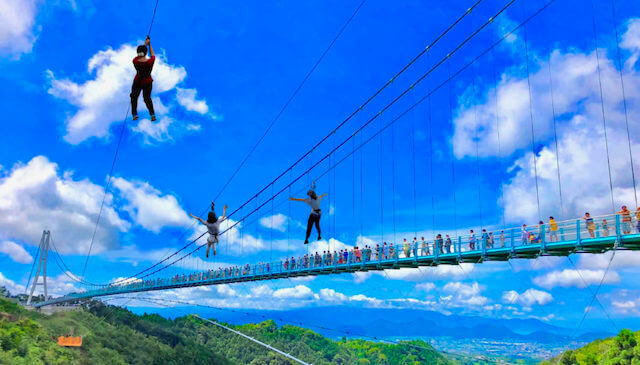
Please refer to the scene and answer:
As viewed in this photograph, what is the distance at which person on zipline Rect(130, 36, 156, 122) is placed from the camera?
33.6 ft

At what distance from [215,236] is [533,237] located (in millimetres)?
12436

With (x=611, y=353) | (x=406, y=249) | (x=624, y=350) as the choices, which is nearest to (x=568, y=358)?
(x=611, y=353)

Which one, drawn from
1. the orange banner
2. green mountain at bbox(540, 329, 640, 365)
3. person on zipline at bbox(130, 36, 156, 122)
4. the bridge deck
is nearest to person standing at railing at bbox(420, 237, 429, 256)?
the bridge deck

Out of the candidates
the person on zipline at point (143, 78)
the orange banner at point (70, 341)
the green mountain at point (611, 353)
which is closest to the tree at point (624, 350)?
the green mountain at point (611, 353)

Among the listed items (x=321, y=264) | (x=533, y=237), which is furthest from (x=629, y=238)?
(x=321, y=264)

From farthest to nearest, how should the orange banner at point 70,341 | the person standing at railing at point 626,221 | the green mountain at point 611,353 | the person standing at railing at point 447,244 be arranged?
the orange banner at point 70,341 → the green mountain at point 611,353 → the person standing at railing at point 447,244 → the person standing at railing at point 626,221

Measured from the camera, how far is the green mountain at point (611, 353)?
4894 cm

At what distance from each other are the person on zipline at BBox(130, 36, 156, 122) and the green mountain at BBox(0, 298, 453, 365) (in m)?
46.3

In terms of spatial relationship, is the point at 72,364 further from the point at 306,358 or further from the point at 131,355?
the point at 306,358

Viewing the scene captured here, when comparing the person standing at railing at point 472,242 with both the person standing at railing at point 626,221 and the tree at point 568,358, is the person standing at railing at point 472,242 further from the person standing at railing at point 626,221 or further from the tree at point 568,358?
the tree at point 568,358

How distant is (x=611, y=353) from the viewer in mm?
51375

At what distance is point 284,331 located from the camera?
140750 millimetres

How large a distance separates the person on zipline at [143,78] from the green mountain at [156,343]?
152 ft

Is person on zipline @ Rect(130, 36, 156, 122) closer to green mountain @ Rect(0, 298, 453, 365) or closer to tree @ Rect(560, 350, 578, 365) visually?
green mountain @ Rect(0, 298, 453, 365)
